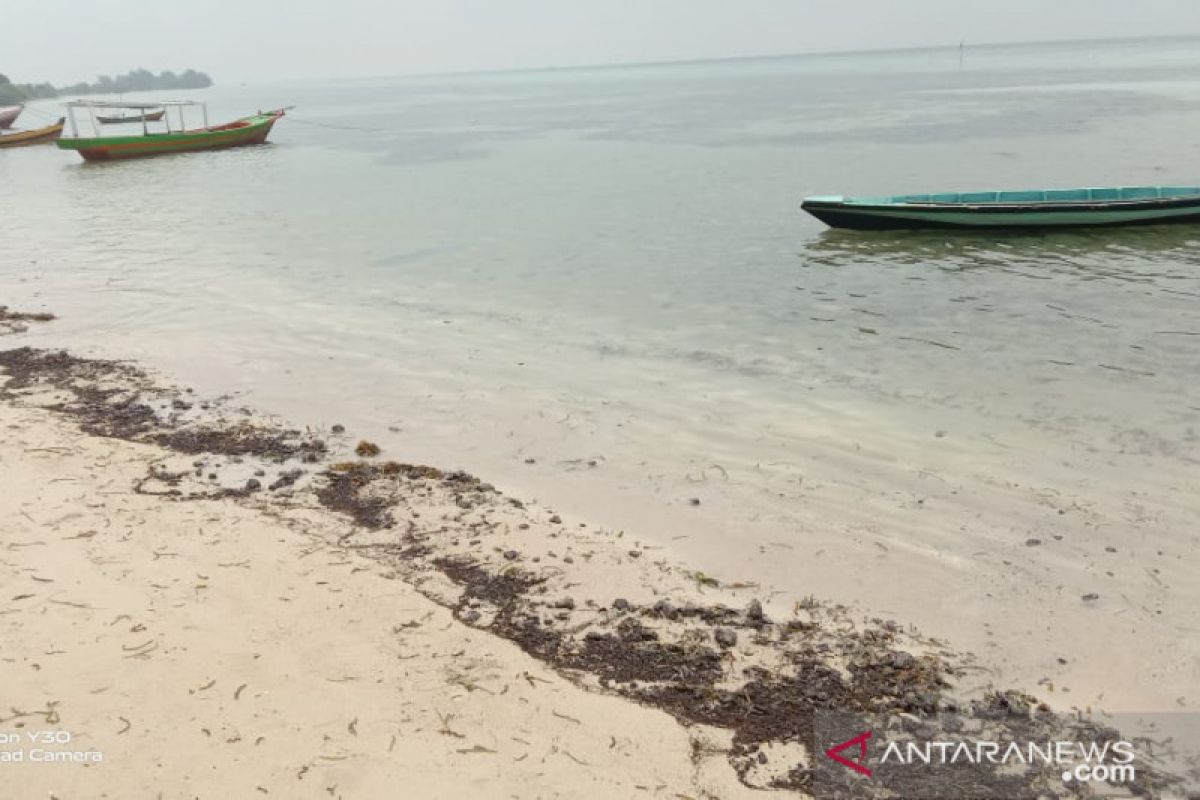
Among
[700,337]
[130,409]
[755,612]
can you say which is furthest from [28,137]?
[755,612]

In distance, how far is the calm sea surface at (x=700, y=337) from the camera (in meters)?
7.08

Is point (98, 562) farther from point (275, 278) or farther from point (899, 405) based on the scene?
point (275, 278)

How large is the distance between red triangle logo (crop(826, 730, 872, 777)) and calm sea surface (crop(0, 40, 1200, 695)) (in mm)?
1568

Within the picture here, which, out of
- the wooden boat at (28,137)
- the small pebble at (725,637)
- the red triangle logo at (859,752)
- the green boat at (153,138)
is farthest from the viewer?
the wooden boat at (28,137)

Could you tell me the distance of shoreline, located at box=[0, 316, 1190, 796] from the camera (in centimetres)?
429

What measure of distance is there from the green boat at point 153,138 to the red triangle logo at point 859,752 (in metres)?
41.9

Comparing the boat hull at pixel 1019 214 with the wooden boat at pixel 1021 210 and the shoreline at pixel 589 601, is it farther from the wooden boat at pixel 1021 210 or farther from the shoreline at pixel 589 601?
the shoreline at pixel 589 601

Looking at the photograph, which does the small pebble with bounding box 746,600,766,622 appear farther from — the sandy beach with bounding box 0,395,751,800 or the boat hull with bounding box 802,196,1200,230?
the boat hull with bounding box 802,196,1200,230

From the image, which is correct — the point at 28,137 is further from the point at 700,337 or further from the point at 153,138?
the point at 700,337

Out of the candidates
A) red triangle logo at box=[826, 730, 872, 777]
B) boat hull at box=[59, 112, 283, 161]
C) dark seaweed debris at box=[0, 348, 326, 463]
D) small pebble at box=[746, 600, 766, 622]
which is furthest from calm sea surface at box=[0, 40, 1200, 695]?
boat hull at box=[59, 112, 283, 161]

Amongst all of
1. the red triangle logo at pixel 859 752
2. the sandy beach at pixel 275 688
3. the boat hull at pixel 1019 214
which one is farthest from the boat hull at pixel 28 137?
the red triangle logo at pixel 859 752

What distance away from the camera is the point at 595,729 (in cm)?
405

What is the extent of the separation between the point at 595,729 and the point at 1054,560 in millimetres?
3745

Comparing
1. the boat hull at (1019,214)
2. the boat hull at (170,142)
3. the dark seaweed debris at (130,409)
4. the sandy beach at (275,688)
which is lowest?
the sandy beach at (275,688)
